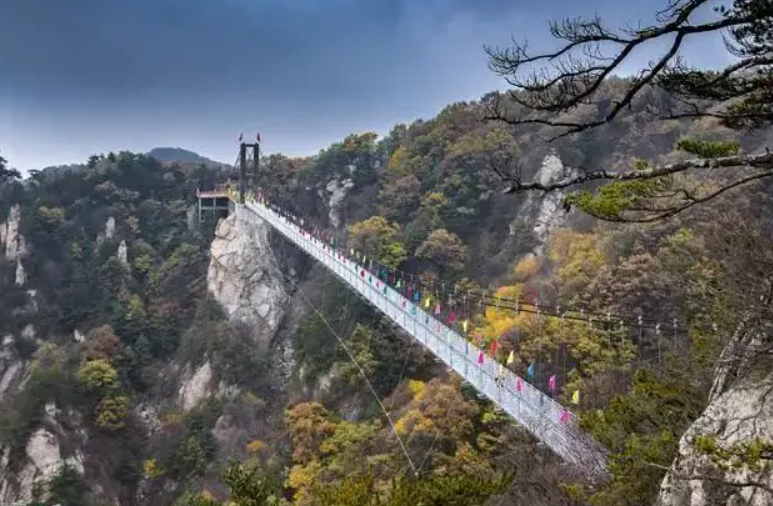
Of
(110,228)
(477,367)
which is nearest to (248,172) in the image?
(110,228)

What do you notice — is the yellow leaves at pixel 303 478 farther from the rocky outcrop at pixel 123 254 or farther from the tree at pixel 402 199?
the rocky outcrop at pixel 123 254

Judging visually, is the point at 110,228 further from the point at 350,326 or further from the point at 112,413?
the point at 350,326

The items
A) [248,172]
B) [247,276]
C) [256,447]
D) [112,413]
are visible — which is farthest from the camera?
[248,172]

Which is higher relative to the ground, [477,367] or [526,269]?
[526,269]

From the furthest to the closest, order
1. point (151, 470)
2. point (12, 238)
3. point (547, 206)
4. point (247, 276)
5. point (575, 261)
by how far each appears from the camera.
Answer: point (12, 238) → point (247, 276) → point (547, 206) → point (151, 470) → point (575, 261)

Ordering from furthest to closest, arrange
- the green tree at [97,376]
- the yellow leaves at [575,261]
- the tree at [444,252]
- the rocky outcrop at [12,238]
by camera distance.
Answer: the rocky outcrop at [12,238], the tree at [444,252], the green tree at [97,376], the yellow leaves at [575,261]

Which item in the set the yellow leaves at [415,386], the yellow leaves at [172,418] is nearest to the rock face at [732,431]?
the yellow leaves at [415,386]
